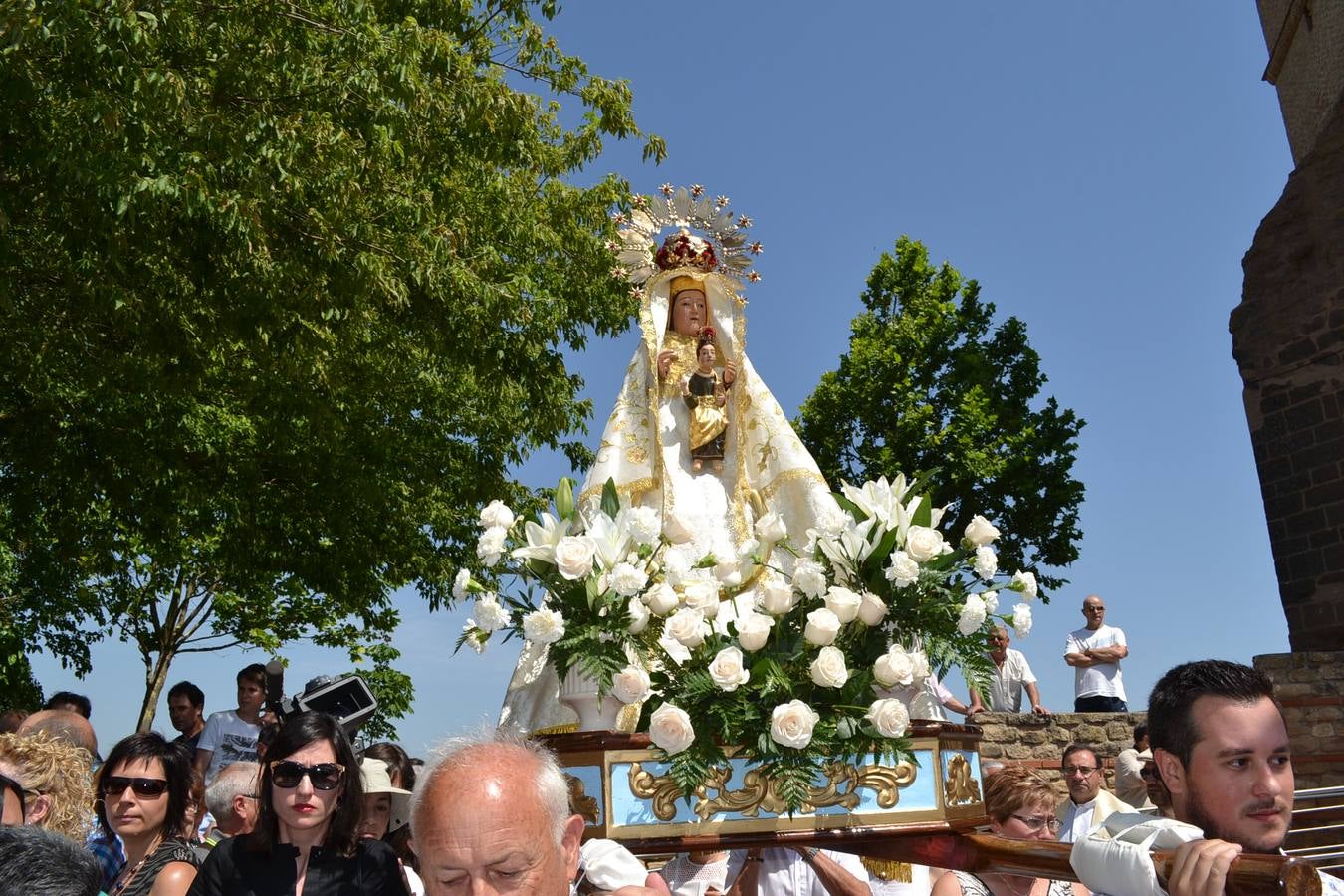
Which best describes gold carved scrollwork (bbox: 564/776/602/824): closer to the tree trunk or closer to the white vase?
the white vase

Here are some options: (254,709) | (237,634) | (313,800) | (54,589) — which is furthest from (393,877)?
(237,634)

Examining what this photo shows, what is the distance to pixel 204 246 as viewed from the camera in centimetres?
866

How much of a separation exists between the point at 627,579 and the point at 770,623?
52cm

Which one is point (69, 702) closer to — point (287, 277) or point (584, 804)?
point (287, 277)

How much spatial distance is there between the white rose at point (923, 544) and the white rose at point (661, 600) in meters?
0.84

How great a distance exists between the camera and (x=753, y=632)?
416 centimetres

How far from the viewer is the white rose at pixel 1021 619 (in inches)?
171

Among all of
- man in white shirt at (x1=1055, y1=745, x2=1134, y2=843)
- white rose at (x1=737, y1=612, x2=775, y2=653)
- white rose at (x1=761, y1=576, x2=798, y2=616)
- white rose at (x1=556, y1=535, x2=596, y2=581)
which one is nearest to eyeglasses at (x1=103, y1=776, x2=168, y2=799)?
white rose at (x1=556, y1=535, x2=596, y2=581)

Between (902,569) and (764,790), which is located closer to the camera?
(764,790)

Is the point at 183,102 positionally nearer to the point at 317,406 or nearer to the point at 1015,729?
the point at 317,406

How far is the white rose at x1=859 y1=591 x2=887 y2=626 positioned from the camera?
14.0 ft

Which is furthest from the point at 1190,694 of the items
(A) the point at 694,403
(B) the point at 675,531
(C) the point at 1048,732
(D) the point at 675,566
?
(C) the point at 1048,732

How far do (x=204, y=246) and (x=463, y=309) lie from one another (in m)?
2.33

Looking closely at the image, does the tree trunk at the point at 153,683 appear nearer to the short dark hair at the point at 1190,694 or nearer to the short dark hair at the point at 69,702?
the short dark hair at the point at 69,702
